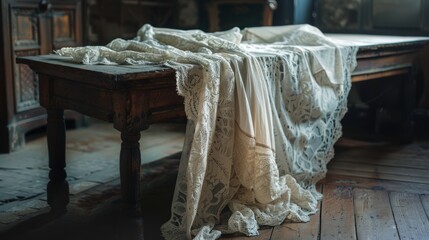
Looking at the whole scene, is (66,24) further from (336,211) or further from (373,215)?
(373,215)

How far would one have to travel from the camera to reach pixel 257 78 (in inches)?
93.0

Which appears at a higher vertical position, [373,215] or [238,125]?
[238,125]

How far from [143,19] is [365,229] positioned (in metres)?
3.14

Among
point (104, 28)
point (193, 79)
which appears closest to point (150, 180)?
point (193, 79)

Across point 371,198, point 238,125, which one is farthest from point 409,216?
point 238,125

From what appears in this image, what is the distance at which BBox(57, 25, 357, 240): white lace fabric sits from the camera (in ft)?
7.03

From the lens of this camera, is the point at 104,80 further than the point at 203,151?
No

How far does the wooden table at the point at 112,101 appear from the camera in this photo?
197cm

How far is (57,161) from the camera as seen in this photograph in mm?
2600

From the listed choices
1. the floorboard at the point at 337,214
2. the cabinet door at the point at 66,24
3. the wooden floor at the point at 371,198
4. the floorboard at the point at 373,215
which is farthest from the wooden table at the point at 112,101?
the cabinet door at the point at 66,24

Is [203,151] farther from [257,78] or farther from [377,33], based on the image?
[377,33]

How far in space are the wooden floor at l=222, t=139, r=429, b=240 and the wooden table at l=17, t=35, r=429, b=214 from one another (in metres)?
0.54

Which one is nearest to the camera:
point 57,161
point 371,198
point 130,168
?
point 130,168

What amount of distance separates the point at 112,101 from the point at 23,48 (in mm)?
2016
